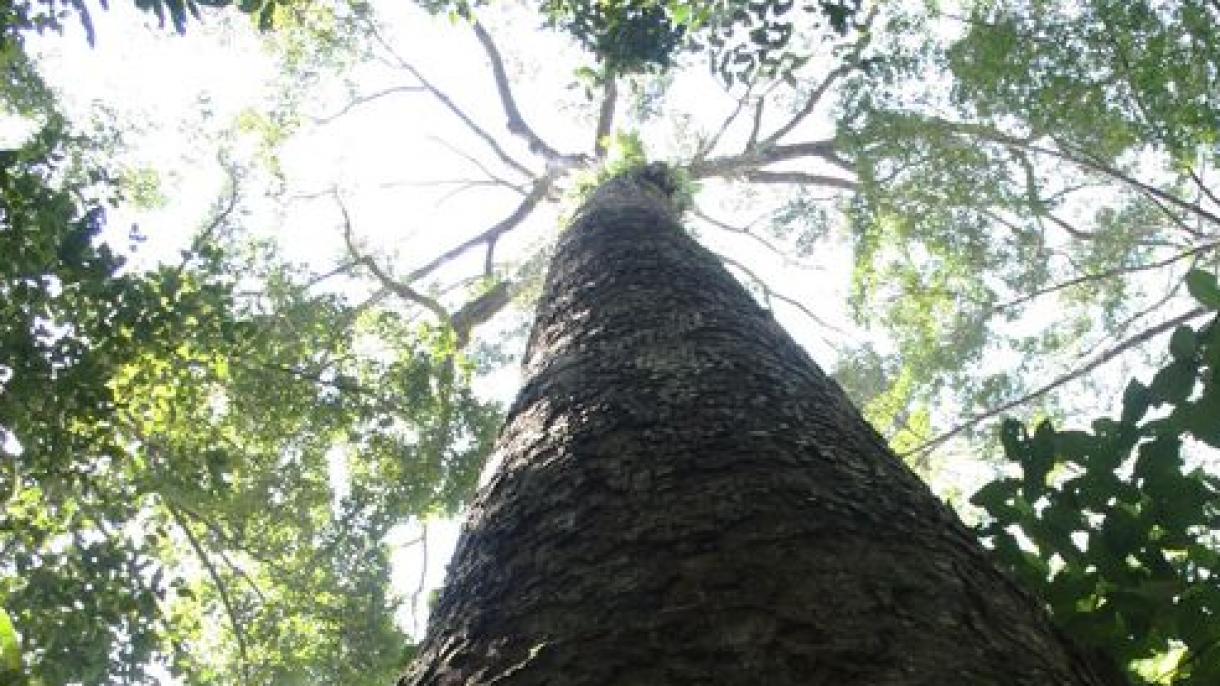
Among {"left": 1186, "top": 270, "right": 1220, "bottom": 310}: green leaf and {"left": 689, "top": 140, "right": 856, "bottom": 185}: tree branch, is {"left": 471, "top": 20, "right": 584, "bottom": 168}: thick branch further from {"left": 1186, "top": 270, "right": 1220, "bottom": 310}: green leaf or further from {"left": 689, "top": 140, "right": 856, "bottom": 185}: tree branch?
{"left": 1186, "top": 270, "right": 1220, "bottom": 310}: green leaf

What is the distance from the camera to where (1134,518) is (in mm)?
1635

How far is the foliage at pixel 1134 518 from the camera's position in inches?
61.6

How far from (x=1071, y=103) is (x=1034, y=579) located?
→ 764 centimetres

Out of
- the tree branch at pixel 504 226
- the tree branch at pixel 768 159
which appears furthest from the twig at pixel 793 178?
the tree branch at pixel 504 226

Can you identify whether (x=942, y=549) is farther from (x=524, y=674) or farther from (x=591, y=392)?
(x=591, y=392)

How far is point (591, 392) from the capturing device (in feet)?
6.74

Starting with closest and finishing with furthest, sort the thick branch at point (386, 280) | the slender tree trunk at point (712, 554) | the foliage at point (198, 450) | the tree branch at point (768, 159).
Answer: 1. the slender tree trunk at point (712, 554)
2. the foliage at point (198, 450)
3. the thick branch at point (386, 280)
4. the tree branch at point (768, 159)

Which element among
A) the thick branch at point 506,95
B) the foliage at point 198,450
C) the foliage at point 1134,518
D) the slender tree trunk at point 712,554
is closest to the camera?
the slender tree trunk at point 712,554

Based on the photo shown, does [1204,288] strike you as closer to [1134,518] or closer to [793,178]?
[1134,518]

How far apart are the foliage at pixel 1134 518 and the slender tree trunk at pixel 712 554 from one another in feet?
0.62

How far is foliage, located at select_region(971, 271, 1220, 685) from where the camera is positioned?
157cm

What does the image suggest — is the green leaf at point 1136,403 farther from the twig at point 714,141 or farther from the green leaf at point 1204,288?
the twig at point 714,141

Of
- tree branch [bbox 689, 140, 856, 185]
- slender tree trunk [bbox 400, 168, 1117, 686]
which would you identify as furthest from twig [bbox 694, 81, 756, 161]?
slender tree trunk [bbox 400, 168, 1117, 686]

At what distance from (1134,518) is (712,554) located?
0.81 m
